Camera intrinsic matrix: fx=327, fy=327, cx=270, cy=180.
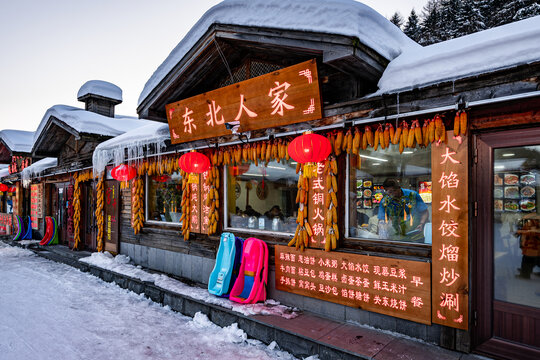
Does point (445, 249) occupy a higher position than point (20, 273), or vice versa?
point (445, 249)

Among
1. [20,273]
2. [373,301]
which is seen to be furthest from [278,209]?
[20,273]

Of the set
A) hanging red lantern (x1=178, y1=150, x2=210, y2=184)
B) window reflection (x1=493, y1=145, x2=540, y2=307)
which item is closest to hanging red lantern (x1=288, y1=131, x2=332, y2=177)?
window reflection (x1=493, y1=145, x2=540, y2=307)

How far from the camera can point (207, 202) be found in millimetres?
7773

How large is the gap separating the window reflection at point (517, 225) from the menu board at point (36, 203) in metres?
18.3

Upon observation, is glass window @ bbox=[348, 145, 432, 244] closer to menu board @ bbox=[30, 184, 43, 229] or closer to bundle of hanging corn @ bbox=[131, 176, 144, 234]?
bundle of hanging corn @ bbox=[131, 176, 144, 234]

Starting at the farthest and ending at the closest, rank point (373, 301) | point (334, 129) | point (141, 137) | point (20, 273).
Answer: point (20, 273), point (141, 137), point (334, 129), point (373, 301)

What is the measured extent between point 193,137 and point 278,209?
8.36 ft

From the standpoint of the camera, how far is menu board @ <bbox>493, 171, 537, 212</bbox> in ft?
13.2

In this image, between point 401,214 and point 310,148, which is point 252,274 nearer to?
point 310,148

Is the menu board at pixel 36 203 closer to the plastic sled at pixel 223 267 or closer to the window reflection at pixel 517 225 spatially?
the plastic sled at pixel 223 267

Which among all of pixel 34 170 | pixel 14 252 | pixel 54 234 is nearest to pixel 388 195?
pixel 54 234

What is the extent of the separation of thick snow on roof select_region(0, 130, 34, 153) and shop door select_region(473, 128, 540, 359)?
→ 62.0ft

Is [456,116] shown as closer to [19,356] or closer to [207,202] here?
[207,202]

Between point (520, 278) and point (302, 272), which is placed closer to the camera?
point (520, 278)
